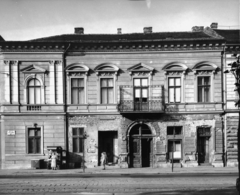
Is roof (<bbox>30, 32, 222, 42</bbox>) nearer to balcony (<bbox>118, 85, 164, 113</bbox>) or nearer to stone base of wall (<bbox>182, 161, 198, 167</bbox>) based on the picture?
balcony (<bbox>118, 85, 164, 113</bbox>)

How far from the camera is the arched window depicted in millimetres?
26750

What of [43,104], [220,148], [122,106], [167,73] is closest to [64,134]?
[43,104]

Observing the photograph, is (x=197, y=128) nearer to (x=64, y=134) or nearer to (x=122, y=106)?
(x=122, y=106)

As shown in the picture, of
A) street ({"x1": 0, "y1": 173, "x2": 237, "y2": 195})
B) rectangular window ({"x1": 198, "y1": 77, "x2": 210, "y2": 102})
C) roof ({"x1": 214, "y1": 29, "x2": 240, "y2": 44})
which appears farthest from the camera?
rectangular window ({"x1": 198, "y1": 77, "x2": 210, "y2": 102})

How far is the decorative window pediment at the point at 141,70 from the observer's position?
2678 cm

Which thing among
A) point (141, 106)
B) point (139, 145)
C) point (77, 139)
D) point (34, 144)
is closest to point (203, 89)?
point (141, 106)

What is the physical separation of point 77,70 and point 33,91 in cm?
340

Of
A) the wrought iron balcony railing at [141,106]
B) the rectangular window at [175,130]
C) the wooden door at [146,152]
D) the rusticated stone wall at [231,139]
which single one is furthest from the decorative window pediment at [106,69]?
the rusticated stone wall at [231,139]

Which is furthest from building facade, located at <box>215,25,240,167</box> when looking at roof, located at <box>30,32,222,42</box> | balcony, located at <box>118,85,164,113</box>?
balcony, located at <box>118,85,164,113</box>

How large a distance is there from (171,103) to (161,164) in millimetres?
4277

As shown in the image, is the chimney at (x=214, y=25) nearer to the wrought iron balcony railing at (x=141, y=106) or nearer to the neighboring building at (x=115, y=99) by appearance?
the neighboring building at (x=115, y=99)

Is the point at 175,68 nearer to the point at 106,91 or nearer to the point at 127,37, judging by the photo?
the point at 127,37

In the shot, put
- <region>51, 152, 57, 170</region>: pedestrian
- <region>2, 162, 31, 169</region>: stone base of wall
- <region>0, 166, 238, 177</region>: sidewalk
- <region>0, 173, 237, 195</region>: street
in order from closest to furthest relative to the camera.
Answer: <region>0, 173, 237, 195</region>: street
<region>0, 166, 238, 177</region>: sidewalk
<region>51, 152, 57, 170</region>: pedestrian
<region>2, 162, 31, 169</region>: stone base of wall

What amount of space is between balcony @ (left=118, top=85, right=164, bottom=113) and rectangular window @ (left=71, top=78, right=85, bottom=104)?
2.69 metres
